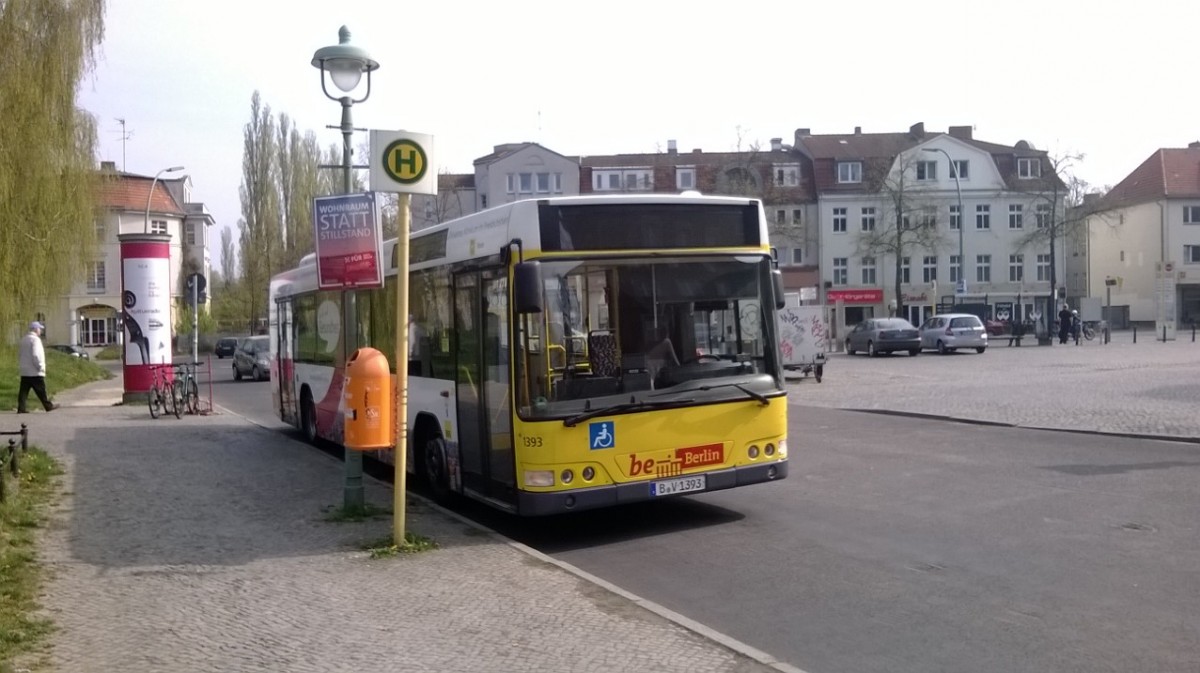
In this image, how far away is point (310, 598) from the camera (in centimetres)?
788

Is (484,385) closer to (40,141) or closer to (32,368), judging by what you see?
(40,141)

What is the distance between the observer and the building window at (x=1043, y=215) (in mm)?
67250

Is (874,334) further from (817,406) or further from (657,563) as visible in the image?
(657,563)

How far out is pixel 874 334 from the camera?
47.5 meters

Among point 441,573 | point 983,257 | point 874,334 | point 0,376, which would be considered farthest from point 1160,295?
point 441,573

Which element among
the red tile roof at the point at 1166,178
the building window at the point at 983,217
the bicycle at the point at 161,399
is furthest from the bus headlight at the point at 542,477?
the red tile roof at the point at 1166,178

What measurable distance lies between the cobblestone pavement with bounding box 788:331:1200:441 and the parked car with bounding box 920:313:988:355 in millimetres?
3408

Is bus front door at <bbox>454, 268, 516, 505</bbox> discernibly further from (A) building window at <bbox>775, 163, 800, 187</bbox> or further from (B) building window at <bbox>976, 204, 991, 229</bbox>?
(B) building window at <bbox>976, 204, 991, 229</bbox>

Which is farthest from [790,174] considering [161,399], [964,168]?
[161,399]

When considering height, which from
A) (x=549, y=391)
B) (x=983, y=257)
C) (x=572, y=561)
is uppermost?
(x=983, y=257)

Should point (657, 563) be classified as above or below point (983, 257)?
below

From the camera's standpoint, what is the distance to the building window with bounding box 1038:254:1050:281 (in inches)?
2950

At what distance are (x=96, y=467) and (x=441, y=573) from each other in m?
8.39

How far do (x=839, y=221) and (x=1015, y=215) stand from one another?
457 inches
